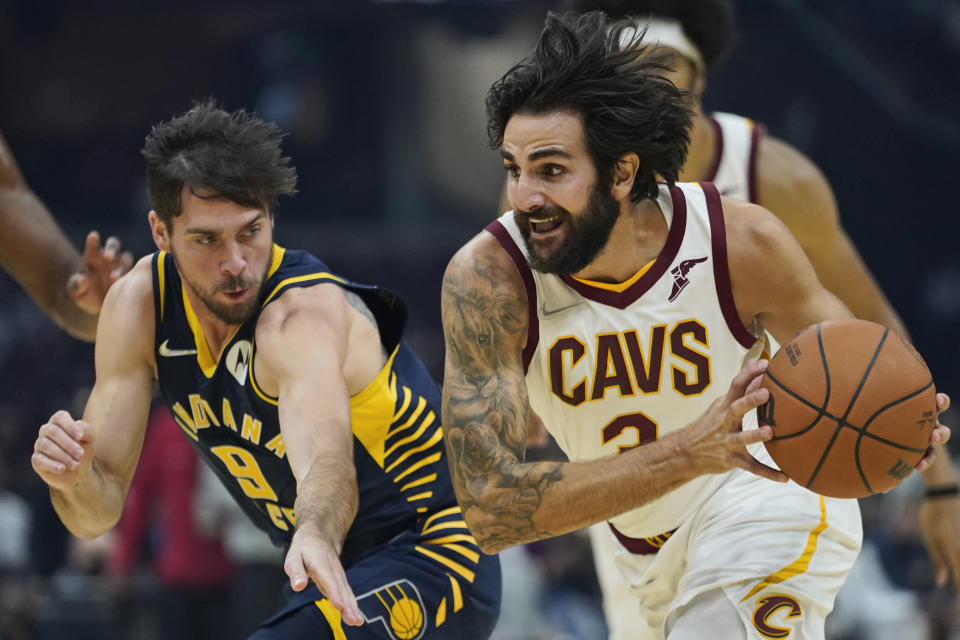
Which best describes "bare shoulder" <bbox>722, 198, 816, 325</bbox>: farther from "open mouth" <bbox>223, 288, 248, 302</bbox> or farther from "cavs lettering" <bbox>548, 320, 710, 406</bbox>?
"open mouth" <bbox>223, 288, 248, 302</bbox>

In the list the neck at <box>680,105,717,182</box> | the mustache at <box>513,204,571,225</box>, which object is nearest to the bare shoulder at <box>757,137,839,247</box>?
the neck at <box>680,105,717,182</box>

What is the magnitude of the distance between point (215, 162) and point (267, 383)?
0.74 m

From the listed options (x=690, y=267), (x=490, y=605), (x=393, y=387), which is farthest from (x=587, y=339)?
(x=490, y=605)

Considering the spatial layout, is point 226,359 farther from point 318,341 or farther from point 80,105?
point 80,105

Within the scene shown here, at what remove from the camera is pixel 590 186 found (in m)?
3.97

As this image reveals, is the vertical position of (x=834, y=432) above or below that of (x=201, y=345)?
below

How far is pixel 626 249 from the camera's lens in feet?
13.5

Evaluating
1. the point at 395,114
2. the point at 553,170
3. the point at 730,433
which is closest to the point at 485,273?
the point at 553,170

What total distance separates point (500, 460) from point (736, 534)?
0.84 metres

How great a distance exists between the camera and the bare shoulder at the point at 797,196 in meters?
5.38

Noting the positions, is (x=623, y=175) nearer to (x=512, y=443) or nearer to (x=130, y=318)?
(x=512, y=443)

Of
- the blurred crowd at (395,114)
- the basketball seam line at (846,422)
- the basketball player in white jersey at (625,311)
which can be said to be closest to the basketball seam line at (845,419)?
the basketball seam line at (846,422)

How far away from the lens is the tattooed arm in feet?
11.2

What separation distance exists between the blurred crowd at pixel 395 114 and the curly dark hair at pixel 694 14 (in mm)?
7263
